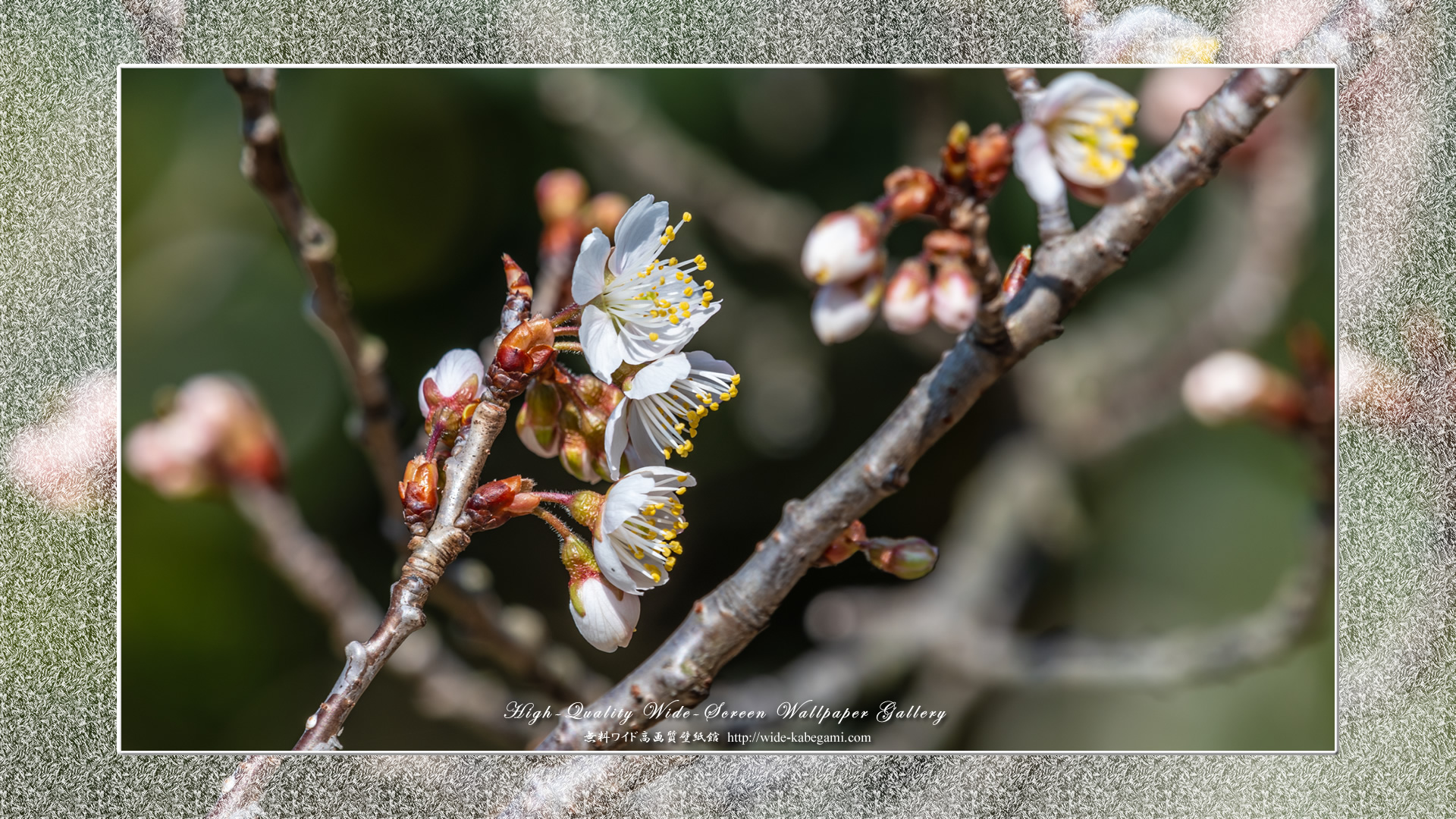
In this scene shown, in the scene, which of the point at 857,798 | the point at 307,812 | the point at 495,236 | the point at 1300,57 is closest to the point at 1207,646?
the point at 857,798

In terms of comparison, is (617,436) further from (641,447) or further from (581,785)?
(581,785)

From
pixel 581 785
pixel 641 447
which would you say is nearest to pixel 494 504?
pixel 641 447

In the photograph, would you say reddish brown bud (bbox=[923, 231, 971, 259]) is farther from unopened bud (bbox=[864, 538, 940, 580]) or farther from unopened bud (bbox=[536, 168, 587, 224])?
unopened bud (bbox=[536, 168, 587, 224])

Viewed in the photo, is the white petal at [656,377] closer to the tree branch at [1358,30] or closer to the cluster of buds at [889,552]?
the cluster of buds at [889,552]

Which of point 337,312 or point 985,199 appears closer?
point 985,199

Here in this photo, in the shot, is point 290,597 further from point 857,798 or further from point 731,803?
point 857,798

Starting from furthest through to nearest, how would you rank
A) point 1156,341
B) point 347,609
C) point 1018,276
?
point 1156,341 < point 347,609 < point 1018,276

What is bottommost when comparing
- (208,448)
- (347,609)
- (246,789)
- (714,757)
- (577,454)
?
(246,789)
